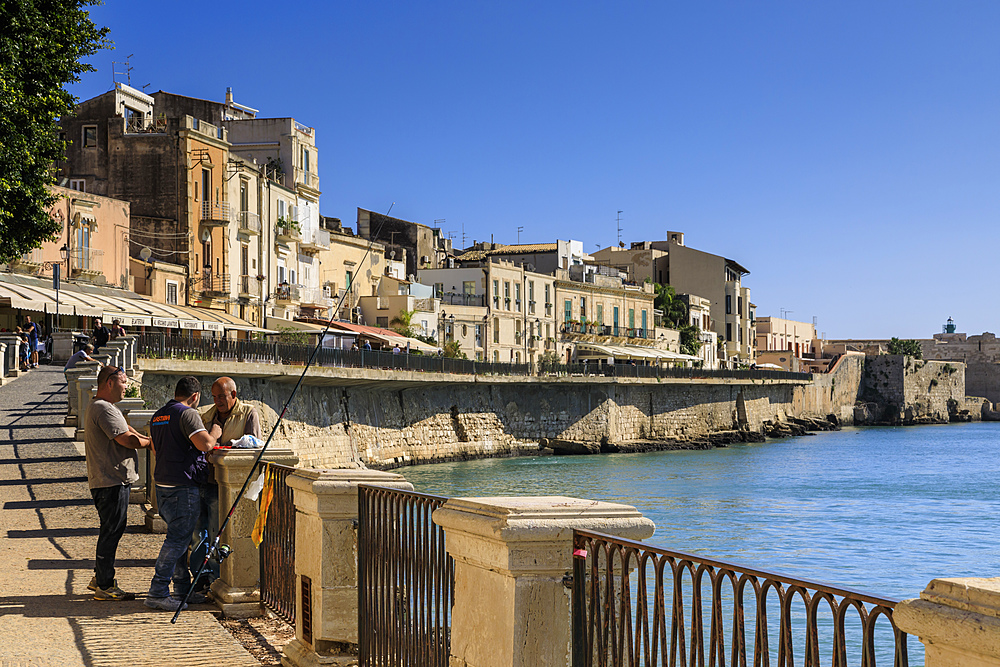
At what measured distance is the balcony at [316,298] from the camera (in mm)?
52341

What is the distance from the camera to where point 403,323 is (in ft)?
188

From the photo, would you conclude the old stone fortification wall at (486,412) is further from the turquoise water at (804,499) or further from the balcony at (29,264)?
the balcony at (29,264)

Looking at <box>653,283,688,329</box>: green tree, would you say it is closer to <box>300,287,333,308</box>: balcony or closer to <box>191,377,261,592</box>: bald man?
<box>300,287,333,308</box>: balcony

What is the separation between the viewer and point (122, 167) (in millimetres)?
45344

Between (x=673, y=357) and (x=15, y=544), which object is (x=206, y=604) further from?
(x=673, y=357)

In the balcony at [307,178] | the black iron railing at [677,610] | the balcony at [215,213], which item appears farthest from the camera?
the balcony at [307,178]

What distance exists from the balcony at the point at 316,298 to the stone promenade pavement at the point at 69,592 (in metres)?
36.2

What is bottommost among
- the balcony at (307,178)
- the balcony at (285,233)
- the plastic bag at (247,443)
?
the plastic bag at (247,443)

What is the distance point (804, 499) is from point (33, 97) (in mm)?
30065

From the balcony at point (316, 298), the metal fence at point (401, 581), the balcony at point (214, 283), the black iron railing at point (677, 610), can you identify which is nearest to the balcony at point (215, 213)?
the balcony at point (214, 283)

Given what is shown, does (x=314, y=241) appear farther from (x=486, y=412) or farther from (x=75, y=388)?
(x=75, y=388)

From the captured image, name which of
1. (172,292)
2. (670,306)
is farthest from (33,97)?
(670,306)

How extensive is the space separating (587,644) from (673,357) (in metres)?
73.1

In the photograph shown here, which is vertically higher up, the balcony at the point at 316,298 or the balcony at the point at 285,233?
the balcony at the point at 285,233
